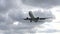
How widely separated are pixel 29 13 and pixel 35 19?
383 inches

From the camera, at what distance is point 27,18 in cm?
18400

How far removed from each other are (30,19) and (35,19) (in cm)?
1037

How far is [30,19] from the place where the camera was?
18550 cm

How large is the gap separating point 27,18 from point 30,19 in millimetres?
3985

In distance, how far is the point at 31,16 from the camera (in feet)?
577

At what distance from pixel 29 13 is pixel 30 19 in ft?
31.9

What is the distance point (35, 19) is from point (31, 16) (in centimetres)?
564

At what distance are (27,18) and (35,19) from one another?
1165cm

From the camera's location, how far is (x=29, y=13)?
586 ft

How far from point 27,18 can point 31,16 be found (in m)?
9.50

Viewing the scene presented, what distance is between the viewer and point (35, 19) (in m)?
177
